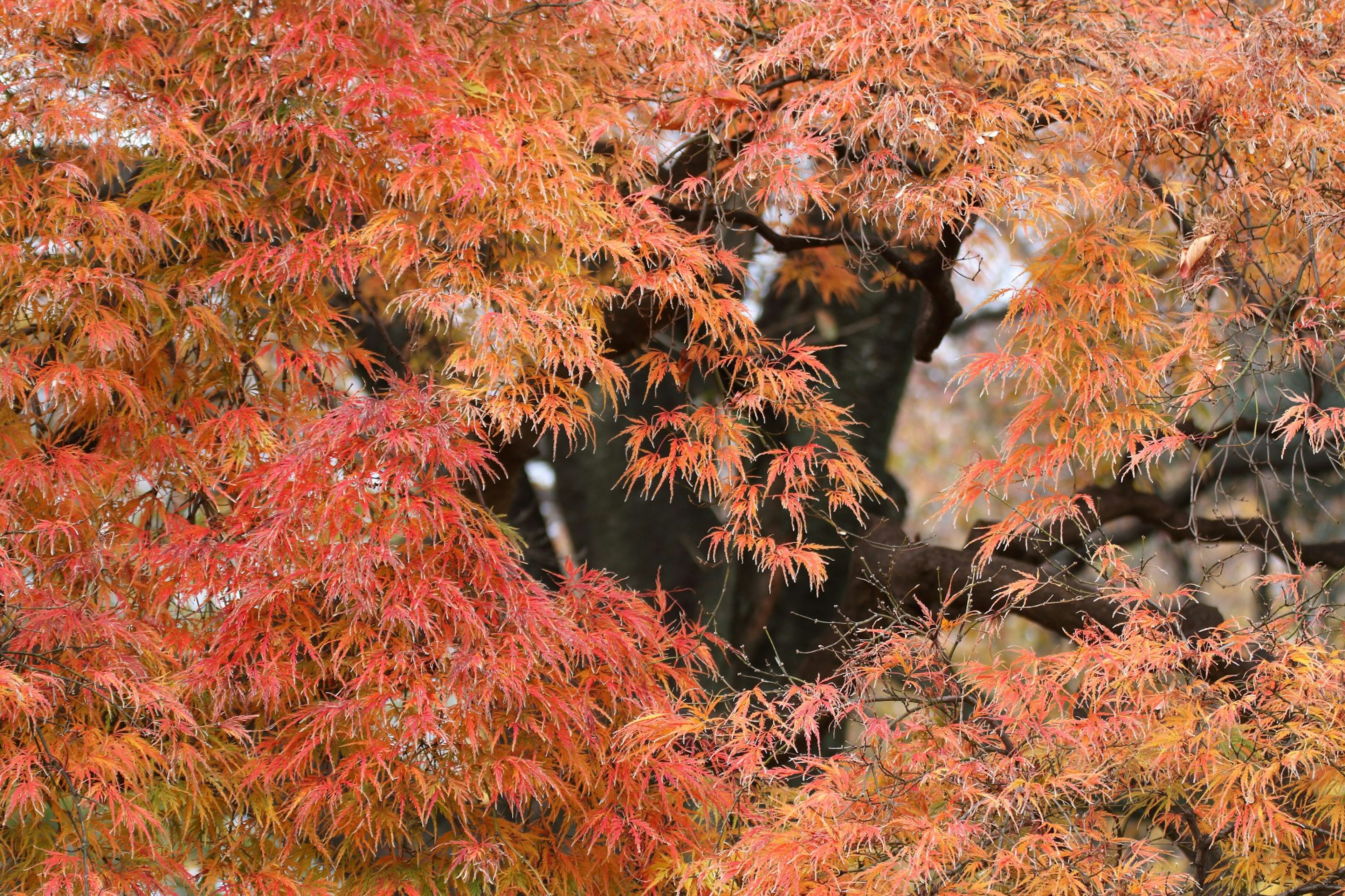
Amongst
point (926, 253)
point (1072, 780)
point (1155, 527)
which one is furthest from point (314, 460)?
point (1155, 527)

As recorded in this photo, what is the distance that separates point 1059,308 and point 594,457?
7.97ft

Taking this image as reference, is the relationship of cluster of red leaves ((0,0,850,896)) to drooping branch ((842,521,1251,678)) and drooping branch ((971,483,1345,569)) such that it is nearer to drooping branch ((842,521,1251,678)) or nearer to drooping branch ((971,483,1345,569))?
drooping branch ((842,521,1251,678))

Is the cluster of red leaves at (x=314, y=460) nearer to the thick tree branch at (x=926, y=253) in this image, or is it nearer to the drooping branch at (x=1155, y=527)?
the thick tree branch at (x=926, y=253)

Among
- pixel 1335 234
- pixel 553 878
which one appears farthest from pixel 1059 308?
pixel 553 878

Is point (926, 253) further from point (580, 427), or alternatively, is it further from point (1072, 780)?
point (1072, 780)

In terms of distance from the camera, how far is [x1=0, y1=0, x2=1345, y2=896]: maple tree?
2.14m

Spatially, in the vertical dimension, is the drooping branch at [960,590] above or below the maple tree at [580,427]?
below

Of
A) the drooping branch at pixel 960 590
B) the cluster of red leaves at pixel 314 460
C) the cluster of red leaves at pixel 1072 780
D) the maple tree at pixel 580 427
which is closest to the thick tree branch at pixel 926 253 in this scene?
the maple tree at pixel 580 427

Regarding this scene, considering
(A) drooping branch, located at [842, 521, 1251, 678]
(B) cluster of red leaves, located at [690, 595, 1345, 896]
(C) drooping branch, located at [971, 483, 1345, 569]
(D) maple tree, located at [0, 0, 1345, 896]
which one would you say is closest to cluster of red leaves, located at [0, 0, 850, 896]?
(D) maple tree, located at [0, 0, 1345, 896]

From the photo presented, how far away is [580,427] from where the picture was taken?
265cm

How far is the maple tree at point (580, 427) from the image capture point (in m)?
2.14

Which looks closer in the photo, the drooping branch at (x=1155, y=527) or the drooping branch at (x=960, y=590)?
the drooping branch at (x=960, y=590)

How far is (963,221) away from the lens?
8.84 ft

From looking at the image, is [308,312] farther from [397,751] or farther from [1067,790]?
[1067,790]
